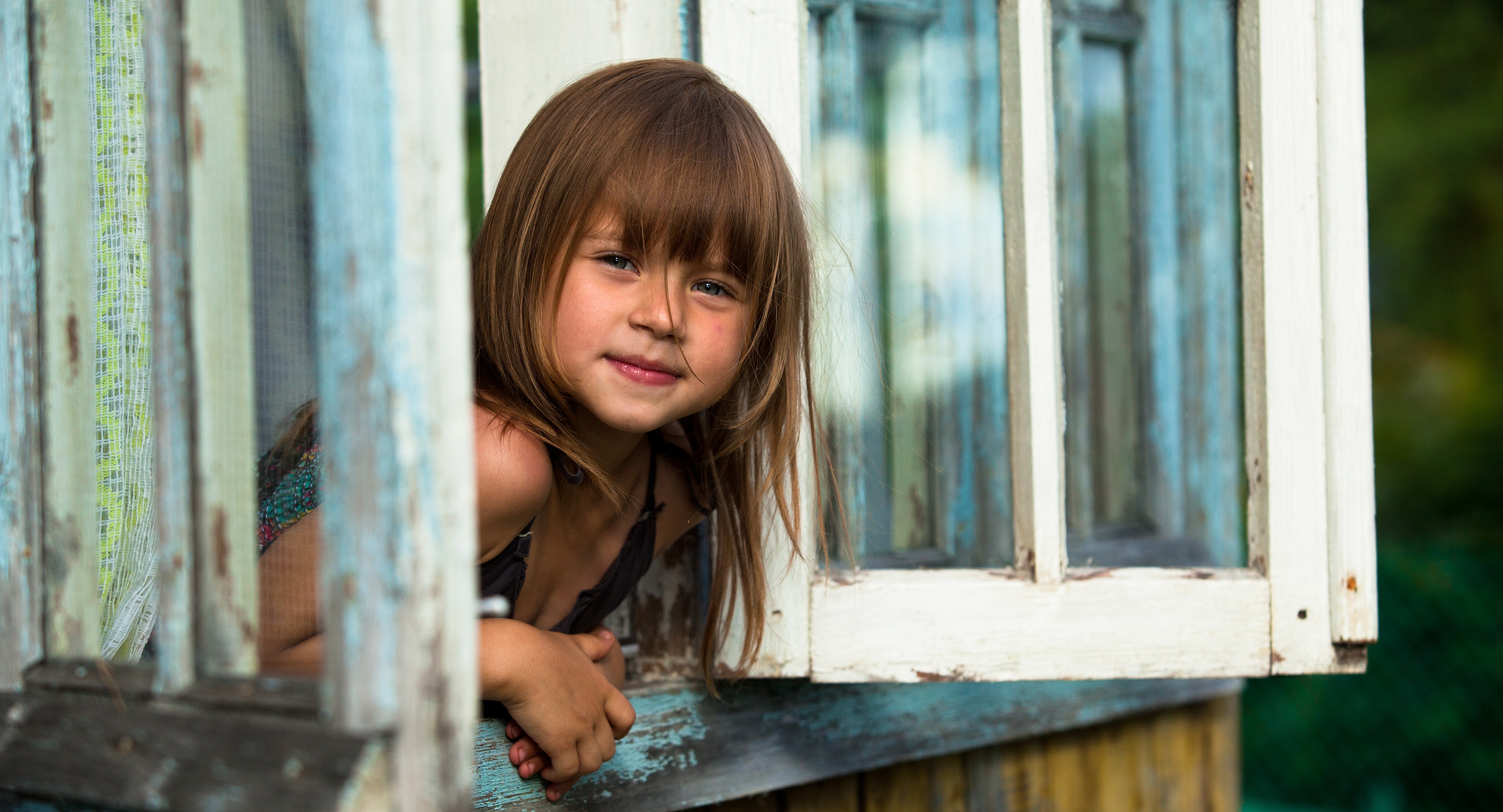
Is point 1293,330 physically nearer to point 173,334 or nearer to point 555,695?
point 555,695

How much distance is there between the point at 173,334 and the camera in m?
0.72

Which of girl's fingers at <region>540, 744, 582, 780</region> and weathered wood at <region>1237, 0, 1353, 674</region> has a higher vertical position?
weathered wood at <region>1237, 0, 1353, 674</region>

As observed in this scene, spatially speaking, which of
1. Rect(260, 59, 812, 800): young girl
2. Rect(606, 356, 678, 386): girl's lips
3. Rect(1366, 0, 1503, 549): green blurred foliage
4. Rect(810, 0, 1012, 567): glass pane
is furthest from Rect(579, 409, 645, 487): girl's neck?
Rect(1366, 0, 1503, 549): green blurred foliage

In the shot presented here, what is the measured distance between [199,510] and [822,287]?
0.98m

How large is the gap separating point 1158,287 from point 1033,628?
1.20 meters

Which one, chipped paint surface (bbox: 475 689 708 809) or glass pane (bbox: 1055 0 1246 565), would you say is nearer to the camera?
chipped paint surface (bbox: 475 689 708 809)

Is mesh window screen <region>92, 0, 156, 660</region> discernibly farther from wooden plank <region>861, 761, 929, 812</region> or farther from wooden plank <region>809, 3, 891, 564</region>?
wooden plank <region>861, 761, 929, 812</region>

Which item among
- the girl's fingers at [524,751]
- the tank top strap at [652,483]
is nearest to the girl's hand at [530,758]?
the girl's fingers at [524,751]

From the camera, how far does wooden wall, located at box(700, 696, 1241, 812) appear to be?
1.66 meters

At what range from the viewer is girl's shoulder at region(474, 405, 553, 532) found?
1034 millimetres

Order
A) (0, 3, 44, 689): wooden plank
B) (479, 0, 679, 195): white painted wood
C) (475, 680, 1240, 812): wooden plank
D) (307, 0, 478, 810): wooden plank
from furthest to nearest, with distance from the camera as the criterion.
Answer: (479, 0, 679, 195): white painted wood < (475, 680, 1240, 812): wooden plank < (0, 3, 44, 689): wooden plank < (307, 0, 478, 810): wooden plank

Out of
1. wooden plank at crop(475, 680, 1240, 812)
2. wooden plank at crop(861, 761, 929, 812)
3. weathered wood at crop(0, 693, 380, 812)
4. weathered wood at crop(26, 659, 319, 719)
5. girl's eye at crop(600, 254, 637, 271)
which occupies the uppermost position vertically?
girl's eye at crop(600, 254, 637, 271)

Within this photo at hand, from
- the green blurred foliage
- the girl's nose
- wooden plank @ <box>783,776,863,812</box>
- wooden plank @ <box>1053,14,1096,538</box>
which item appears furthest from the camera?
the green blurred foliage

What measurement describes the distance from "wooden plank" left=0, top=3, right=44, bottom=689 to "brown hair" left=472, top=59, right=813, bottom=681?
1.30 feet
